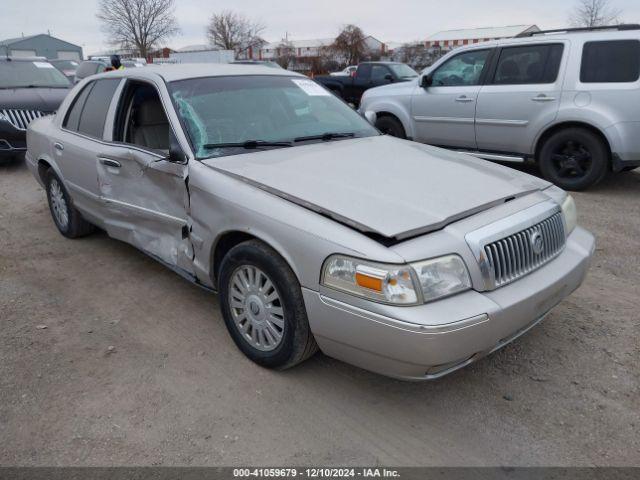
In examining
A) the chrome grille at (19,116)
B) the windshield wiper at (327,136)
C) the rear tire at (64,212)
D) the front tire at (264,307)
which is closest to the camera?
the front tire at (264,307)

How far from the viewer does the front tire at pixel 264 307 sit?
262cm

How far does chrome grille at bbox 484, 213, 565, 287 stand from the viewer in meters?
2.47

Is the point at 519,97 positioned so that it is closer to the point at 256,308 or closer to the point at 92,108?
the point at 92,108

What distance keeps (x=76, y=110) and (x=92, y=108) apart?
36cm

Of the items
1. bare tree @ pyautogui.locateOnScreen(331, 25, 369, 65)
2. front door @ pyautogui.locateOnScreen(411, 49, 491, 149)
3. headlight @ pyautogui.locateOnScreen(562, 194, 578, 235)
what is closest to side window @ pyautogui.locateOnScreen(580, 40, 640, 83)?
front door @ pyautogui.locateOnScreen(411, 49, 491, 149)

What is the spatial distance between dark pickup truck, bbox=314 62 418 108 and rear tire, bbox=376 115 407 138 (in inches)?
242

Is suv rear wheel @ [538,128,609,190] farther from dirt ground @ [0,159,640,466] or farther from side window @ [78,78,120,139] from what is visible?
side window @ [78,78,120,139]

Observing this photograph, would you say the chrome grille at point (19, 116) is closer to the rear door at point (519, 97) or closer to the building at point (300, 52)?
the rear door at point (519, 97)

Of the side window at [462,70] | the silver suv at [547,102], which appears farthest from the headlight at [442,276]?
the side window at [462,70]

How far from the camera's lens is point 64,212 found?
16.5ft

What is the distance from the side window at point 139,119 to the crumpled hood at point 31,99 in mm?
5405

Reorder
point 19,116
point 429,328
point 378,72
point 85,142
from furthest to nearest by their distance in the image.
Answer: point 378,72 → point 19,116 → point 85,142 → point 429,328

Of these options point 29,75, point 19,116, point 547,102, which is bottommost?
point 19,116

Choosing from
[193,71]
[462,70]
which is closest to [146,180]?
[193,71]
